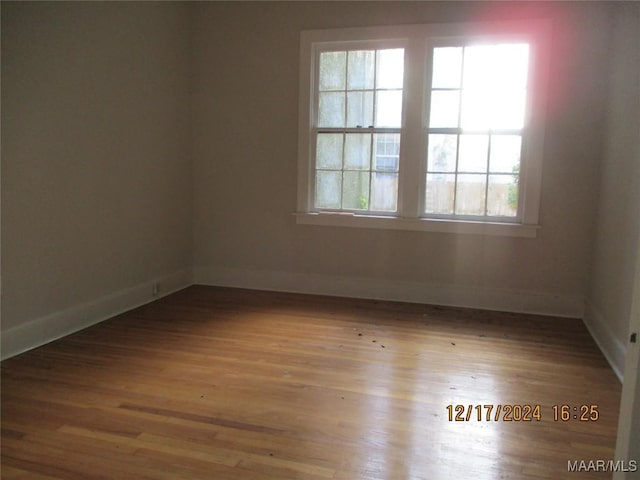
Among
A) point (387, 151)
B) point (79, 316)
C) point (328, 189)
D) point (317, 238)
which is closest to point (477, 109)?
point (387, 151)

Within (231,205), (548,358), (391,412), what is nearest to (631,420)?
(391,412)

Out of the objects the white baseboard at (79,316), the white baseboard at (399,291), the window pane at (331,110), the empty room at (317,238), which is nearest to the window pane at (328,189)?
the empty room at (317,238)

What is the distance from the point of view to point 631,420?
48.8 inches

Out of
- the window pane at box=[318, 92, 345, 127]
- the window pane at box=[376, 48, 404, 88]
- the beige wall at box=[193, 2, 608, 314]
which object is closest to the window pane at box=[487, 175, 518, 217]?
the beige wall at box=[193, 2, 608, 314]

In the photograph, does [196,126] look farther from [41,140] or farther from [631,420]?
[631,420]

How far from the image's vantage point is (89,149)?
11.3 ft

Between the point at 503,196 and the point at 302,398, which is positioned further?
the point at 503,196

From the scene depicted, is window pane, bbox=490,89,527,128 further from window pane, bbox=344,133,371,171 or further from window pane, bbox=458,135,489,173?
window pane, bbox=344,133,371,171

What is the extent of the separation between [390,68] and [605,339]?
278 centimetres

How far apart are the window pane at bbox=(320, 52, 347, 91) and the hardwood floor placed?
2172 millimetres

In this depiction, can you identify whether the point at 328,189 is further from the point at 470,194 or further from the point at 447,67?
the point at 447,67

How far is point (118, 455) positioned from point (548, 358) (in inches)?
102

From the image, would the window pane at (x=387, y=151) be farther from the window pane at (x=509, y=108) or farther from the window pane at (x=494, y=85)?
the window pane at (x=509, y=108)

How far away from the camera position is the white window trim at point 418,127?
3.97 metres
